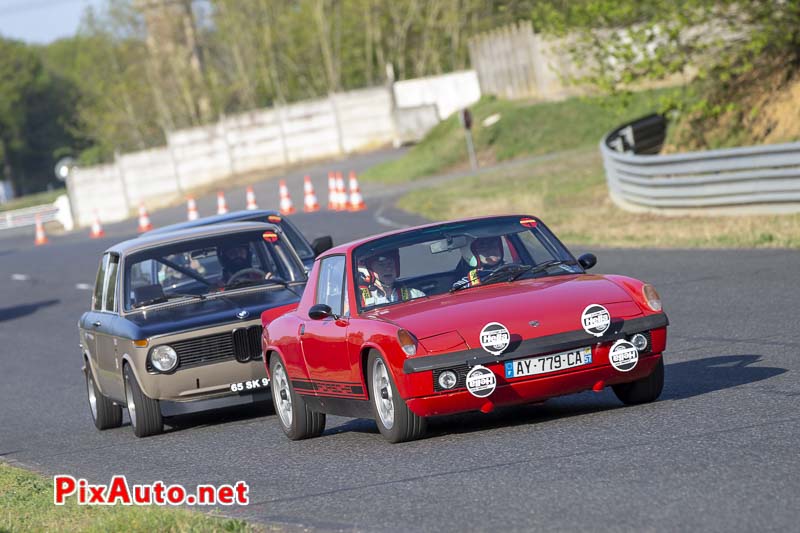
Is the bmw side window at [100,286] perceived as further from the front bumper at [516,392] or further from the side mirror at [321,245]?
the front bumper at [516,392]

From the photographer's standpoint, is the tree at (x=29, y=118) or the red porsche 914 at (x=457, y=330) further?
the tree at (x=29, y=118)

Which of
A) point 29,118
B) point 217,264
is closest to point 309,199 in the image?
point 217,264

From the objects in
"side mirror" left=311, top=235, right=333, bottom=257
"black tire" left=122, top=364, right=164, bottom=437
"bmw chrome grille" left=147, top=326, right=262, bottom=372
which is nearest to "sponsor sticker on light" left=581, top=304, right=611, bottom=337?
"bmw chrome grille" left=147, top=326, right=262, bottom=372

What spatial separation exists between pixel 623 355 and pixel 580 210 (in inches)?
791

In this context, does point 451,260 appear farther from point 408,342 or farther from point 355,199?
point 355,199

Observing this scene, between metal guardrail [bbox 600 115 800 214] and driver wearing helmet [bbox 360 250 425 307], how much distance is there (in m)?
11.9

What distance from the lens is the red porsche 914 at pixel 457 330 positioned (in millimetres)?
8359

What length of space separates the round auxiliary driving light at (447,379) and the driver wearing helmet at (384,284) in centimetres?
105

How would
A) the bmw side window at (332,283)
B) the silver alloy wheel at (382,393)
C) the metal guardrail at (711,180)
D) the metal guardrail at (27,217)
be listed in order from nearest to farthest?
the silver alloy wheel at (382,393), the bmw side window at (332,283), the metal guardrail at (711,180), the metal guardrail at (27,217)

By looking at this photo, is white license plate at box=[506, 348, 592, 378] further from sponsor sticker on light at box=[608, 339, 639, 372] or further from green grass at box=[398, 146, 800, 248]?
green grass at box=[398, 146, 800, 248]

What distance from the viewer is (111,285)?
41.2 ft

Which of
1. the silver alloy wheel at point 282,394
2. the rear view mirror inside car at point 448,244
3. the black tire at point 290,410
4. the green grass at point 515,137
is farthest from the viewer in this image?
the green grass at point 515,137

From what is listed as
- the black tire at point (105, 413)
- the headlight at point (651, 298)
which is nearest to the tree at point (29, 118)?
the black tire at point (105, 413)

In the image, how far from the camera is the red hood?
8414mm
